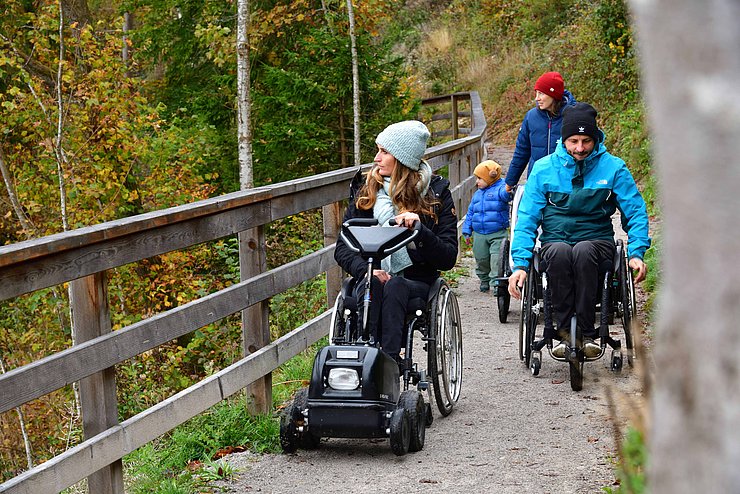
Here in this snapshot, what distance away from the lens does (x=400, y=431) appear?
496cm

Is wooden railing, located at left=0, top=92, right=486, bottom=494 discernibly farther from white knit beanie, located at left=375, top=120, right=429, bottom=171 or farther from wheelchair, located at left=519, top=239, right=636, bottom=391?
wheelchair, located at left=519, top=239, right=636, bottom=391

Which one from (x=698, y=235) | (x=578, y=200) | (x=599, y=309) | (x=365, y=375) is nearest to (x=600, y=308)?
(x=599, y=309)

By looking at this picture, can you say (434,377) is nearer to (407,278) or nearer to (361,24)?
(407,278)

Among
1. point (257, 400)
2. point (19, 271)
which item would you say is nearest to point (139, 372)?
point (257, 400)

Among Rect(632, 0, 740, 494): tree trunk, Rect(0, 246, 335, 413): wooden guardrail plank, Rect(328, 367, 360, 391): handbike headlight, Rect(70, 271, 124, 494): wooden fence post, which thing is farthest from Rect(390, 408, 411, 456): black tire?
Rect(632, 0, 740, 494): tree trunk

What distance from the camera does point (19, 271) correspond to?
11.7ft

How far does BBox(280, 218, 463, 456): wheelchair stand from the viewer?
4.91 metres

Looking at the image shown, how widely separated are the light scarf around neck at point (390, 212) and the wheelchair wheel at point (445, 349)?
0.83 feet

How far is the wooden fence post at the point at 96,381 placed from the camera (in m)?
4.09

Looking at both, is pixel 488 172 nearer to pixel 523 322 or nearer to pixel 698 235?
pixel 523 322

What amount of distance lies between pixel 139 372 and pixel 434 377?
1024 cm

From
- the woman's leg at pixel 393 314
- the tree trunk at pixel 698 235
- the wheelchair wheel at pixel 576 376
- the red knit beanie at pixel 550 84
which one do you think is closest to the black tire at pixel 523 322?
the wheelchair wheel at pixel 576 376

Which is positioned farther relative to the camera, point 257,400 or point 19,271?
point 257,400

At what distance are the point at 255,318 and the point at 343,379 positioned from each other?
1006 mm
